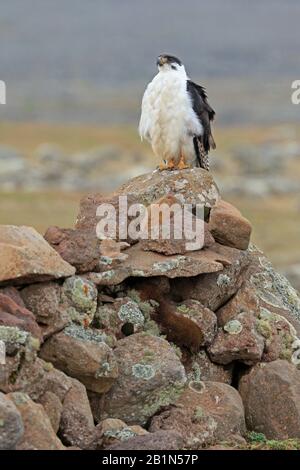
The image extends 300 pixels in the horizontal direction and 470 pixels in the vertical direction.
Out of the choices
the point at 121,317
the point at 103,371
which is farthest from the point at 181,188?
the point at 103,371

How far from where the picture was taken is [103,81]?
138 metres

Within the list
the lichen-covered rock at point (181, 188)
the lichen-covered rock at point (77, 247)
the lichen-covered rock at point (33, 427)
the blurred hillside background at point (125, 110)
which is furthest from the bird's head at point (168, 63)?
the blurred hillside background at point (125, 110)

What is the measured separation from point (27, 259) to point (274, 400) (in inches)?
110

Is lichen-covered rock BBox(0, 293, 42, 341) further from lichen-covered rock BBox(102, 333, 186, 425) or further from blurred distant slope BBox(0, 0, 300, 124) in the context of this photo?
blurred distant slope BBox(0, 0, 300, 124)

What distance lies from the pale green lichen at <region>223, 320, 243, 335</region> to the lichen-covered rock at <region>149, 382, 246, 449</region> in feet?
2.18

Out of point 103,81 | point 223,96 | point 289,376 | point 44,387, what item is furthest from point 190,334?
point 103,81

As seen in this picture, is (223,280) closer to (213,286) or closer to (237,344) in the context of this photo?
(213,286)

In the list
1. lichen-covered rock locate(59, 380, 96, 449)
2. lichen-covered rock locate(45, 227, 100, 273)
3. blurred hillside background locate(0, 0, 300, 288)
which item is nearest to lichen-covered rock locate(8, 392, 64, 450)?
lichen-covered rock locate(59, 380, 96, 449)

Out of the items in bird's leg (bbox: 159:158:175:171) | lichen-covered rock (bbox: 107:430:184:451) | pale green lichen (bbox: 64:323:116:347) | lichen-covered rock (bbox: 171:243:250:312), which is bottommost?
lichen-covered rock (bbox: 107:430:184:451)

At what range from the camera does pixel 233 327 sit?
11742mm

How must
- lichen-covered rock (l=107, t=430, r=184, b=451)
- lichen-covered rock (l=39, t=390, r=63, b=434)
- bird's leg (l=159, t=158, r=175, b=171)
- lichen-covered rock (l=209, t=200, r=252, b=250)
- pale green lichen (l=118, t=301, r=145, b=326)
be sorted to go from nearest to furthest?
1. lichen-covered rock (l=107, t=430, r=184, b=451)
2. lichen-covered rock (l=39, t=390, r=63, b=434)
3. pale green lichen (l=118, t=301, r=145, b=326)
4. lichen-covered rock (l=209, t=200, r=252, b=250)
5. bird's leg (l=159, t=158, r=175, b=171)

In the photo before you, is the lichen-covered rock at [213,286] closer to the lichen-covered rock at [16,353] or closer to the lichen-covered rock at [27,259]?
the lichen-covered rock at [27,259]

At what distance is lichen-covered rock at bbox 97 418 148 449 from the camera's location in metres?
9.80

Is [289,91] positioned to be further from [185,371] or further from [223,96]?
[185,371]
